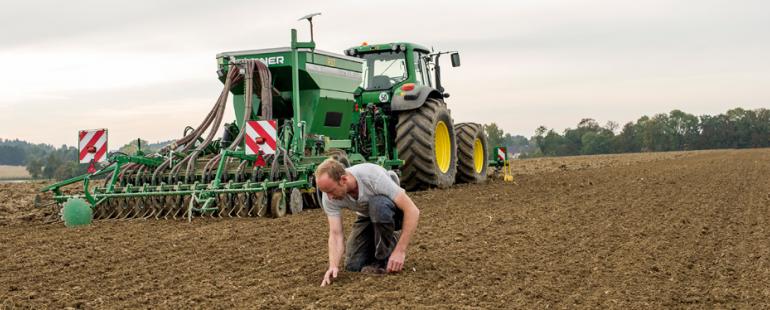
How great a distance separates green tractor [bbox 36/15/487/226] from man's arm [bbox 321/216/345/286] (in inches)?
149

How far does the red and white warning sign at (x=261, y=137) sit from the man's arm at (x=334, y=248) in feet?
14.2

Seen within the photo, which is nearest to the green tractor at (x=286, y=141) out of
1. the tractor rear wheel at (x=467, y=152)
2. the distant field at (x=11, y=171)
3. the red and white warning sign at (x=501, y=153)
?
the tractor rear wheel at (x=467, y=152)

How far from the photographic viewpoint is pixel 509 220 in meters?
8.27

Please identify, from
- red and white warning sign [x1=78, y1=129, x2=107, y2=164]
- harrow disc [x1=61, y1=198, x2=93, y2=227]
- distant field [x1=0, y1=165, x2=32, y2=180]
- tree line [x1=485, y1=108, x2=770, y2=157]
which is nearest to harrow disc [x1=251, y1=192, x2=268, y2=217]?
harrow disc [x1=61, y1=198, x2=93, y2=227]

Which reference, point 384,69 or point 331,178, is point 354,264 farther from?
point 384,69

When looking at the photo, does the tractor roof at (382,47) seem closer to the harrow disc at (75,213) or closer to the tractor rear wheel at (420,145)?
the tractor rear wheel at (420,145)

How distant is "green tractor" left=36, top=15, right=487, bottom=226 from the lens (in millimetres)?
8984

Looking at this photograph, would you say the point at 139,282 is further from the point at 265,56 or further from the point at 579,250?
the point at 265,56

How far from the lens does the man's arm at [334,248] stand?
4879 millimetres

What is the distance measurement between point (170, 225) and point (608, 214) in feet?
14.1

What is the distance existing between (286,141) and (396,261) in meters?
4.93

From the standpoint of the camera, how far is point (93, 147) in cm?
973

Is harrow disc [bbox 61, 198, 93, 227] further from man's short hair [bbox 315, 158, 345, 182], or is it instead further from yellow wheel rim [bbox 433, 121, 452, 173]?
yellow wheel rim [bbox 433, 121, 452, 173]

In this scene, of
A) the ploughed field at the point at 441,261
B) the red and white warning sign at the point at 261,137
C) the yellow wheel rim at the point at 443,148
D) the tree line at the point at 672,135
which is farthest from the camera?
the tree line at the point at 672,135
